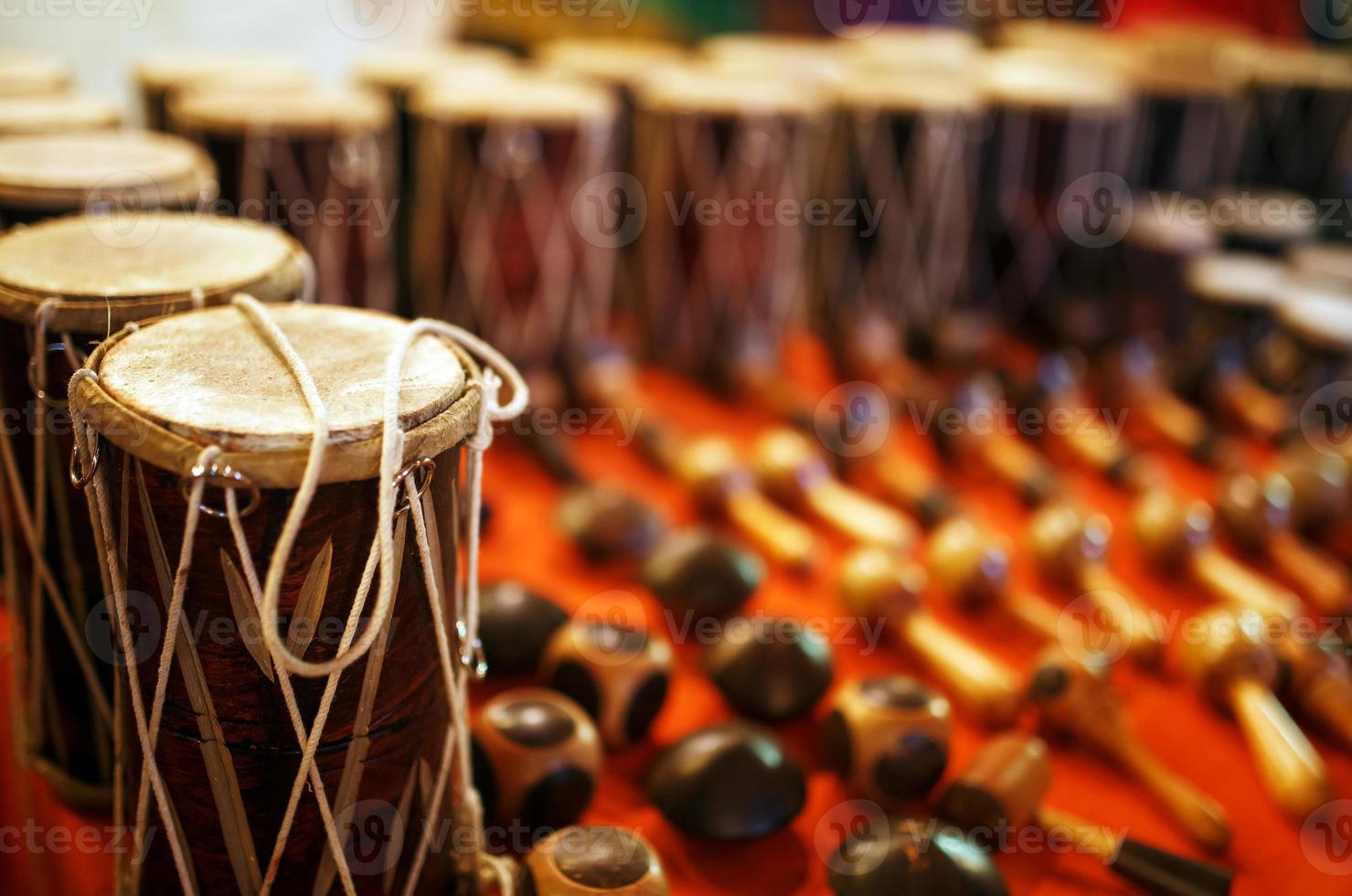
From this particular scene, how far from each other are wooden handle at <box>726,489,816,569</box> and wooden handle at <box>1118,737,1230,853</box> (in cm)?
71

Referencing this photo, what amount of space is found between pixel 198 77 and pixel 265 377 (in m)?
2.21

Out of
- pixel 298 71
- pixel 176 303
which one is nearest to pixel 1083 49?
pixel 298 71

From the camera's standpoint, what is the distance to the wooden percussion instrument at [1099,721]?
1656 mm

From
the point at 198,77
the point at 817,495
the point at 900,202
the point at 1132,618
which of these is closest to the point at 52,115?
the point at 198,77

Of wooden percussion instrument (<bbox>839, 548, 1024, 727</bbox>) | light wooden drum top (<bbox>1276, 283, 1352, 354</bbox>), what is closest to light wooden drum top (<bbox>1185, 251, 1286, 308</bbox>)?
light wooden drum top (<bbox>1276, 283, 1352, 354</bbox>)

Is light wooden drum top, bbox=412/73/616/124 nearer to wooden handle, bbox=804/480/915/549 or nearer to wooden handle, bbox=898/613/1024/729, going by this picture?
wooden handle, bbox=804/480/915/549

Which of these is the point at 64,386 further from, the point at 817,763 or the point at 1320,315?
the point at 1320,315

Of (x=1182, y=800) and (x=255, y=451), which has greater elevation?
(x=255, y=451)

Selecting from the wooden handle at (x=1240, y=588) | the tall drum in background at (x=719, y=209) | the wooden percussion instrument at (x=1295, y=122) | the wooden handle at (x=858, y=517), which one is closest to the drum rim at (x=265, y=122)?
the tall drum in background at (x=719, y=209)

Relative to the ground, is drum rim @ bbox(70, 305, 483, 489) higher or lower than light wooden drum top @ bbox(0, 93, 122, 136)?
lower

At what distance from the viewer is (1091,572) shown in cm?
215

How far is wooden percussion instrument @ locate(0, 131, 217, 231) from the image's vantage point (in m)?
1.63

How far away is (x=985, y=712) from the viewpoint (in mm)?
1783

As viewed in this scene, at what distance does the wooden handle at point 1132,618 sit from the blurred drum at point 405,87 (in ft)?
6.87
